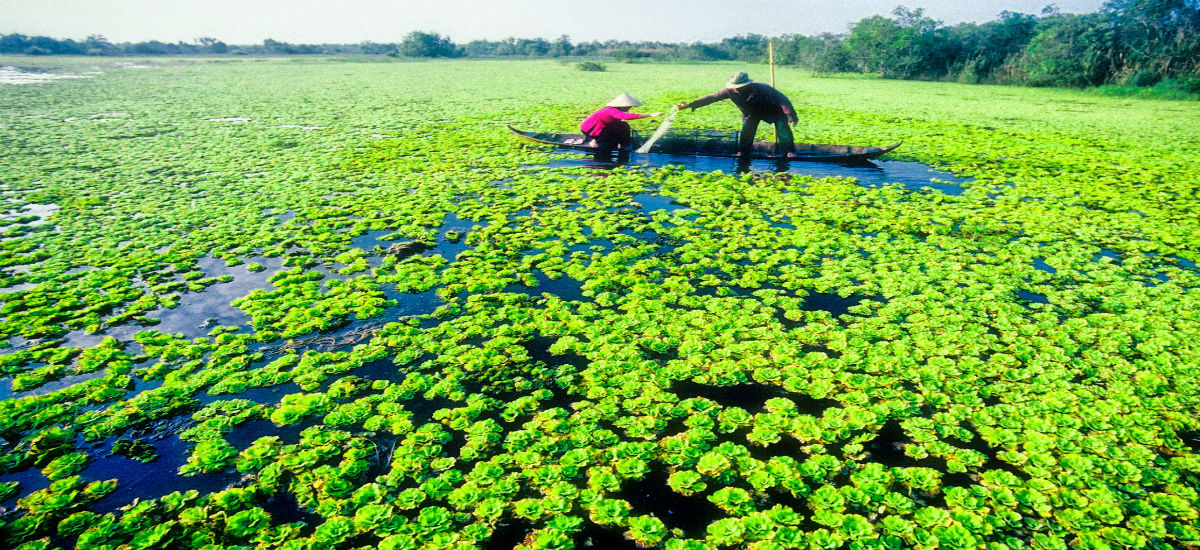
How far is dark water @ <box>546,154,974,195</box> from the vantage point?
8.62m

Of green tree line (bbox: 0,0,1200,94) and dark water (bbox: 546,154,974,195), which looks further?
green tree line (bbox: 0,0,1200,94)

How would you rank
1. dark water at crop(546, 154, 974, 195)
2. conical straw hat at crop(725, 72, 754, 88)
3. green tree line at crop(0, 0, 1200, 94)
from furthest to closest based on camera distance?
1. green tree line at crop(0, 0, 1200, 94)
2. conical straw hat at crop(725, 72, 754, 88)
3. dark water at crop(546, 154, 974, 195)

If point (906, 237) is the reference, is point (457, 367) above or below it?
below

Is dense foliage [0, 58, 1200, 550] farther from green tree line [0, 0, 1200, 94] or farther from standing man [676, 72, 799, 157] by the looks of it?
green tree line [0, 0, 1200, 94]

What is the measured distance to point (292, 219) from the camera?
6828 millimetres

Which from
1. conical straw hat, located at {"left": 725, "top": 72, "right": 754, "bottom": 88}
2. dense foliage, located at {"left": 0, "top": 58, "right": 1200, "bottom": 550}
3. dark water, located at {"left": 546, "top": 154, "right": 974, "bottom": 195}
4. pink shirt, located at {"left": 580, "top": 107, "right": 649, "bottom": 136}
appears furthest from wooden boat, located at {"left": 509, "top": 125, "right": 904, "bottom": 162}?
dense foliage, located at {"left": 0, "top": 58, "right": 1200, "bottom": 550}

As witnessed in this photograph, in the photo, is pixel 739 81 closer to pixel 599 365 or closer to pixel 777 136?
pixel 777 136

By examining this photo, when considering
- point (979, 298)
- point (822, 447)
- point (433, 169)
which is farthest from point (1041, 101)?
point (822, 447)

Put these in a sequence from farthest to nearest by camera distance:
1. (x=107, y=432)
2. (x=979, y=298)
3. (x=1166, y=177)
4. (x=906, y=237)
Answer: (x=1166, y=177)
(x=906, y=237)
(x=979, y=298)
(x=107, y=432)

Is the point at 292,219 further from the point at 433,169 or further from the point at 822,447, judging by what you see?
the point at 822,447

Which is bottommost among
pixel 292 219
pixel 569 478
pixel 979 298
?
pixel 569 478

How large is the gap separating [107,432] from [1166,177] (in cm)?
1361

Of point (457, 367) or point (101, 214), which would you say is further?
point (101, 214)

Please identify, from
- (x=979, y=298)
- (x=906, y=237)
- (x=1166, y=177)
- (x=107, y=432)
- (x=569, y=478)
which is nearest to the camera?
(x=569, y=478)
